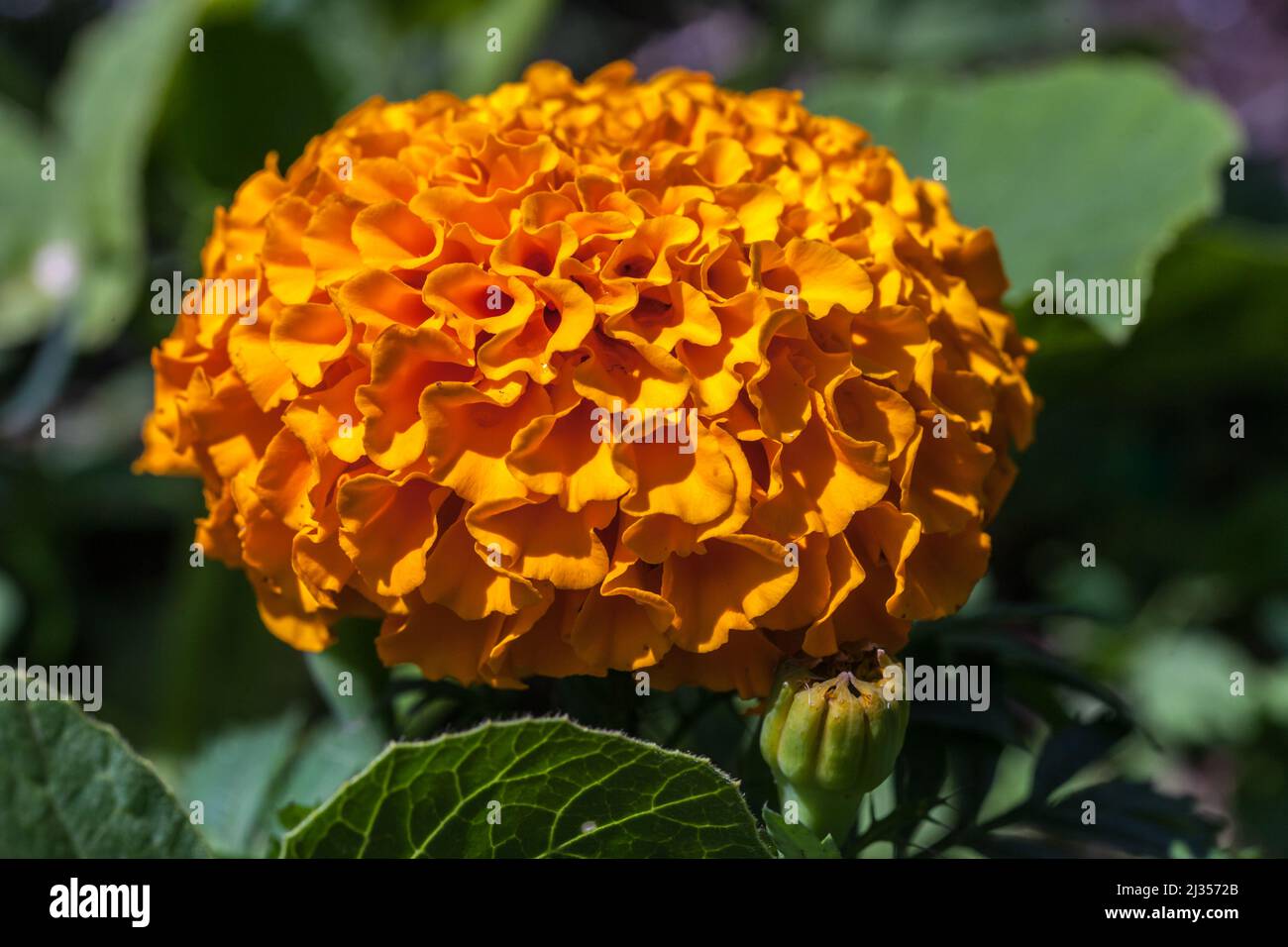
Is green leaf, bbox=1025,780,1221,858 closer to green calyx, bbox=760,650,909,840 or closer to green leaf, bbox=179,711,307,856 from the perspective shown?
green calyx, bbox=760,650,909,840

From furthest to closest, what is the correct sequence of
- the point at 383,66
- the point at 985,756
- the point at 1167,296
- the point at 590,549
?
the point at 383,66
the point at 1167,296
the point at 985,756
the point at 590,549

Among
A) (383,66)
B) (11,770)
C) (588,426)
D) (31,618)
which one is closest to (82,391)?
(31,618)

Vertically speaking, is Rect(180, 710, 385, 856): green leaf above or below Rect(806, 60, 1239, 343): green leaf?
below

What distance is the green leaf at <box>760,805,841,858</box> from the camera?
846 millimetres

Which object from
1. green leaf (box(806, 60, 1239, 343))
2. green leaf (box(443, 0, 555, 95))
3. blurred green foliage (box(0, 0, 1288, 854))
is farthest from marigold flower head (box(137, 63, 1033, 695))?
green leaf (box(443, 0, 555, 95))

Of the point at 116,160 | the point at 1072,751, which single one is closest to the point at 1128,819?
the point at 1072,751

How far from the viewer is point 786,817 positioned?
89 cm

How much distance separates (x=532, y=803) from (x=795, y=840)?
0.58ft

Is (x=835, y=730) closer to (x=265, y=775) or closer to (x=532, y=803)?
(x=532, y=803)

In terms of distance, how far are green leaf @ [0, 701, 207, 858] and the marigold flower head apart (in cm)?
15
